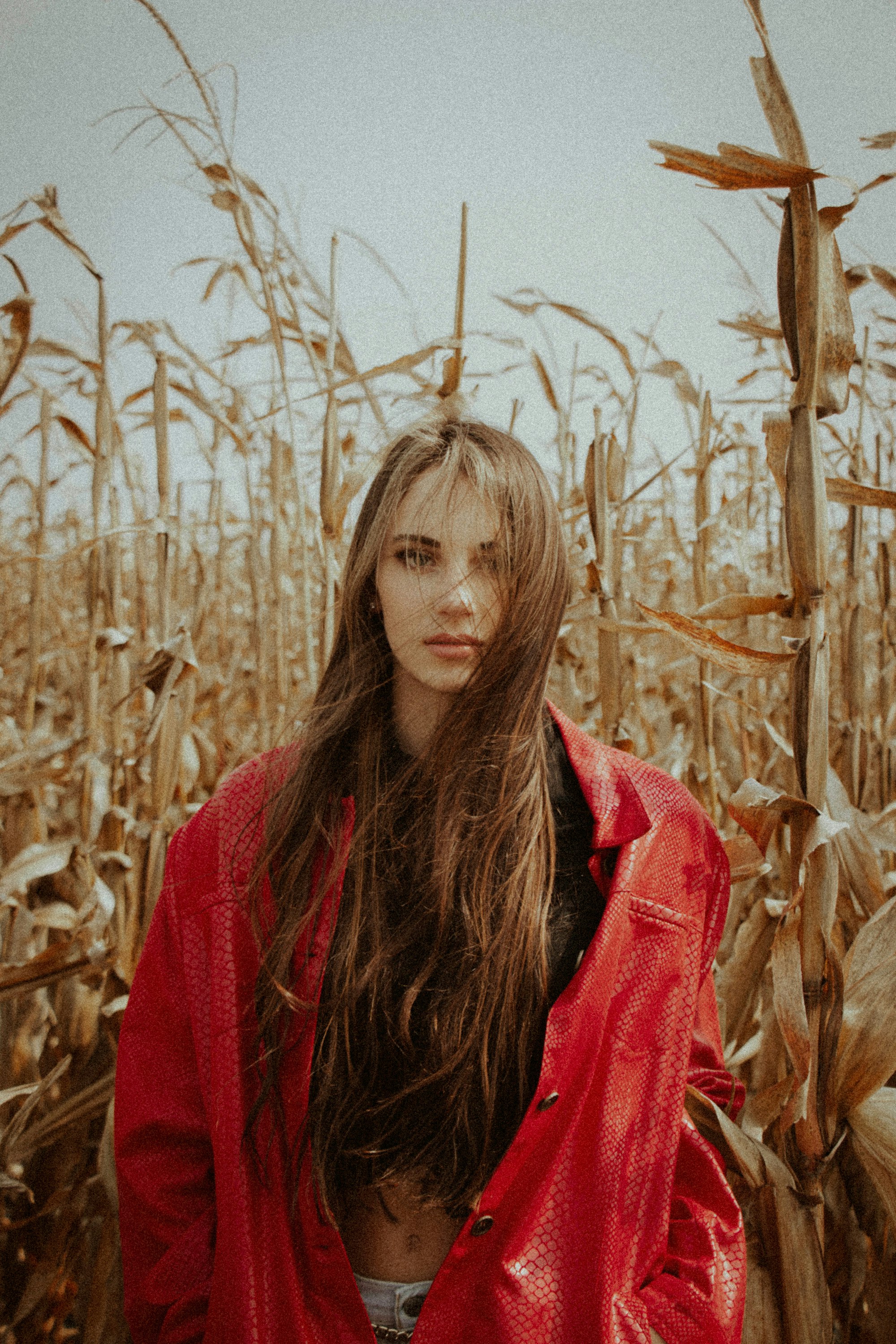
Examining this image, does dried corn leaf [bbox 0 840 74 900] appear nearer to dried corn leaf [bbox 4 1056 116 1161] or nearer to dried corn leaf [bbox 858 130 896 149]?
dried corn leaf [bbox 4 1056 116 1161]

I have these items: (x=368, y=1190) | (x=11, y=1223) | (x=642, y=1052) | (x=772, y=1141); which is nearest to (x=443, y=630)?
(x=642, y=1052)

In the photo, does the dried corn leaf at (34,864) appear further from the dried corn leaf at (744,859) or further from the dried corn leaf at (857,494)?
the dried corn leaf at (857,494)

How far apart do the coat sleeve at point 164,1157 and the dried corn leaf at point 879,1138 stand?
0.89 m

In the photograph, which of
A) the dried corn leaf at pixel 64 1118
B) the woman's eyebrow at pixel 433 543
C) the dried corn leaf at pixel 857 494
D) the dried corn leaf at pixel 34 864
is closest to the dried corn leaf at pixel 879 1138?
the dried corn leaf at pixel 857 494

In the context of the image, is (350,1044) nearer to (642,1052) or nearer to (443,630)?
(642,1052)

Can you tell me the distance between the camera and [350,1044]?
1145mm

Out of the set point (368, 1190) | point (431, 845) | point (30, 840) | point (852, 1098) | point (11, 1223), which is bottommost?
point (11, 1223)

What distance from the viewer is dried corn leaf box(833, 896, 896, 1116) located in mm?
1045

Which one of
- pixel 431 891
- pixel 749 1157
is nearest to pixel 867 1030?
pixel 749 1157

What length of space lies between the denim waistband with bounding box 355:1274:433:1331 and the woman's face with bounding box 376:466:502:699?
0.82 m

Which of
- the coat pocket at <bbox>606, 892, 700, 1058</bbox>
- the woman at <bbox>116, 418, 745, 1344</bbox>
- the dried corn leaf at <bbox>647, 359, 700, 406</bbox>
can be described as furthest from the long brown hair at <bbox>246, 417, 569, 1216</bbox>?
the dried corn leaf at <bbox>647, 359, 700, 406</bbox>

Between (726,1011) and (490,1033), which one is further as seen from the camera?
(726,1011)

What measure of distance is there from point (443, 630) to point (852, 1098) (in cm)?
82

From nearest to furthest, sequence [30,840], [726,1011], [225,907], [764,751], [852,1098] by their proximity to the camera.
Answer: [852,1098]
[225,907]
[726,1011]
[30,840]
[764,751]
